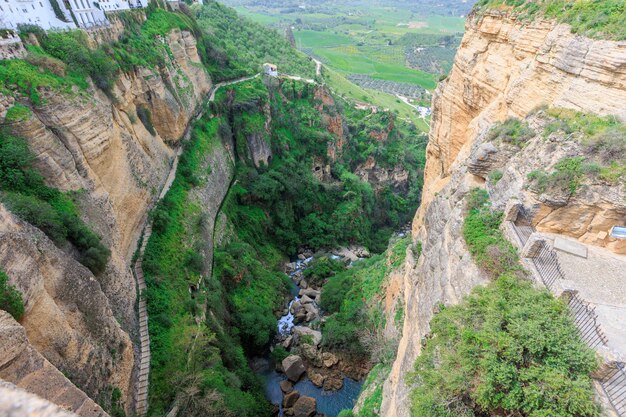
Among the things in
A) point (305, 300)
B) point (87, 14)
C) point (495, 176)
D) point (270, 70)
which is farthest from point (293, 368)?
point (270, 70)

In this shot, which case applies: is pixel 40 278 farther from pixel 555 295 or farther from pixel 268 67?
pixel 268 67

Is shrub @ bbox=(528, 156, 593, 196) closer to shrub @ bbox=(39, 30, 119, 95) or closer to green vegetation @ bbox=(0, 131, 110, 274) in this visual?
green vegetation @ bbox=(0, 131, 110, 274)

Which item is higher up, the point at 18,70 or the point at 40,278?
the point at 18,70

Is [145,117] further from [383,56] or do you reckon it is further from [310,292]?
[383,56]

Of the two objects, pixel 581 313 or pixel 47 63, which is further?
pixel 47 63

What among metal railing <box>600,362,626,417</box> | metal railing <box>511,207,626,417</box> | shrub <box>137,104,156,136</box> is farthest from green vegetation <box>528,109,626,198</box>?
shrub <box>137,104,156,136</box>

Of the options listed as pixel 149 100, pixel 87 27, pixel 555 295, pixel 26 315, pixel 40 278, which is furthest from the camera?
pixel 149 100

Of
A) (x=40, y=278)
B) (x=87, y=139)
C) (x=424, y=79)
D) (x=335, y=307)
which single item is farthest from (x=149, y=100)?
(x=424, y=79)
